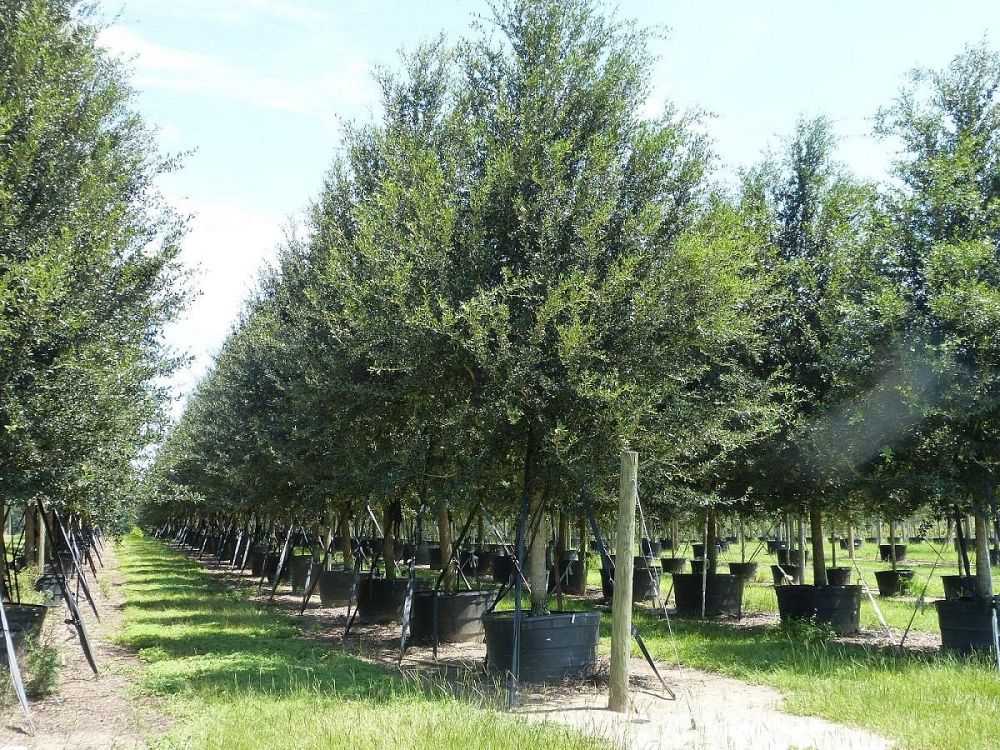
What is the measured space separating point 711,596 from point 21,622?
1182cm

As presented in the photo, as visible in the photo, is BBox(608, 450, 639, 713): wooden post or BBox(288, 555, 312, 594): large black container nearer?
BBox(608, 450, 639, 713): wooden post

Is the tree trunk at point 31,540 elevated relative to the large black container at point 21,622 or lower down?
elevated

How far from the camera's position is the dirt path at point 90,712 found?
720 cm

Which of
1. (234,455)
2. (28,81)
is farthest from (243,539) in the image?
(28,81)

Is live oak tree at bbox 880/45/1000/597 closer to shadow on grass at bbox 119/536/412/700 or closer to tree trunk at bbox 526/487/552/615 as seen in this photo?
tree trunk at bbox 526/487/552/615

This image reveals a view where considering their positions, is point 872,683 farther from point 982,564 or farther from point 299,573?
point 299,573

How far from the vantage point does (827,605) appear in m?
14.1

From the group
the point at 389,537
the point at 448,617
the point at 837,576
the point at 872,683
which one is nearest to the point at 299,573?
the point at 389,537

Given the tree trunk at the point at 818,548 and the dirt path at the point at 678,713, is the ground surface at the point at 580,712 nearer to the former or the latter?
the dirt path at the point at 678,713

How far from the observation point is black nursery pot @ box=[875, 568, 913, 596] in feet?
70.5

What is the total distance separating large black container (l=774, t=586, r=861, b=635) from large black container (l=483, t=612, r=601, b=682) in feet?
19.3

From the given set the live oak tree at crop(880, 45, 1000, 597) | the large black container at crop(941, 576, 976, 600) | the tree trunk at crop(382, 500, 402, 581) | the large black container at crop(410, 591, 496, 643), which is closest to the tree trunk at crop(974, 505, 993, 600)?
the live oak tree at crop(880, 45, 1000, 597)

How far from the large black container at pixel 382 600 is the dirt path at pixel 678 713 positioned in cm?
276

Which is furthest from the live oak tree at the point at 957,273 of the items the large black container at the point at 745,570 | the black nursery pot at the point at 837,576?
the large black container at the point at 745,570
